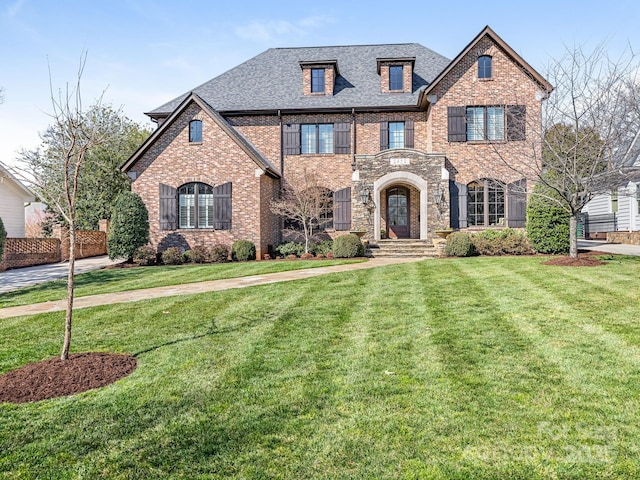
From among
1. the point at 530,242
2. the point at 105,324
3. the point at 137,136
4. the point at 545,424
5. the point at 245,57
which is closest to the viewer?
the point at 545,424

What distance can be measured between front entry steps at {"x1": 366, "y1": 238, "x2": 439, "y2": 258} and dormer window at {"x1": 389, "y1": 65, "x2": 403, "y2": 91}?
25.2 feet

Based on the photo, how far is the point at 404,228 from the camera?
19.7 m

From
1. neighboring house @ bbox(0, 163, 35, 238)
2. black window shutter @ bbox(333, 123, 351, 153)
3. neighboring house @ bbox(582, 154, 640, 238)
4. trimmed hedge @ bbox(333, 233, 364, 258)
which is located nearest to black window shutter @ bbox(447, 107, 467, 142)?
black window shutter @ bbox(333, 123, 351, 153)

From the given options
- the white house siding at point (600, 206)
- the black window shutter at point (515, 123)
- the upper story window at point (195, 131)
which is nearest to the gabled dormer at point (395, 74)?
the black window shutter at point (515, 123)

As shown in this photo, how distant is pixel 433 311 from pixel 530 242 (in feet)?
33.4

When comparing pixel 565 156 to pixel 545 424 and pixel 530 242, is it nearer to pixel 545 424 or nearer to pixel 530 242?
pixel 530 242

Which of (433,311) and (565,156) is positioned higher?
(565,156)

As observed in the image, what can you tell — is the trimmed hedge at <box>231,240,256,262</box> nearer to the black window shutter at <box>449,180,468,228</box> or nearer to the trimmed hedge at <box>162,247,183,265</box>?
the trimmed hedge at <box>162,247,183,265</box>

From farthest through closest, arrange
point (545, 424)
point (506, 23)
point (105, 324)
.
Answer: point (506, 23) < point (105, 324) < point (545, 424)

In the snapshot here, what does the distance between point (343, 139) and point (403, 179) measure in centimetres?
355

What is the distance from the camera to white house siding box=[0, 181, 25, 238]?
20641 millimetres

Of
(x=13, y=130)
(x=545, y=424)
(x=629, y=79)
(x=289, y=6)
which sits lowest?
(x=545, y=424)

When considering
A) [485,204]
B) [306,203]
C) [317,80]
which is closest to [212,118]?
[306,203]

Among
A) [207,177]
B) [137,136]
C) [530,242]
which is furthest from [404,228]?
[137,136]
